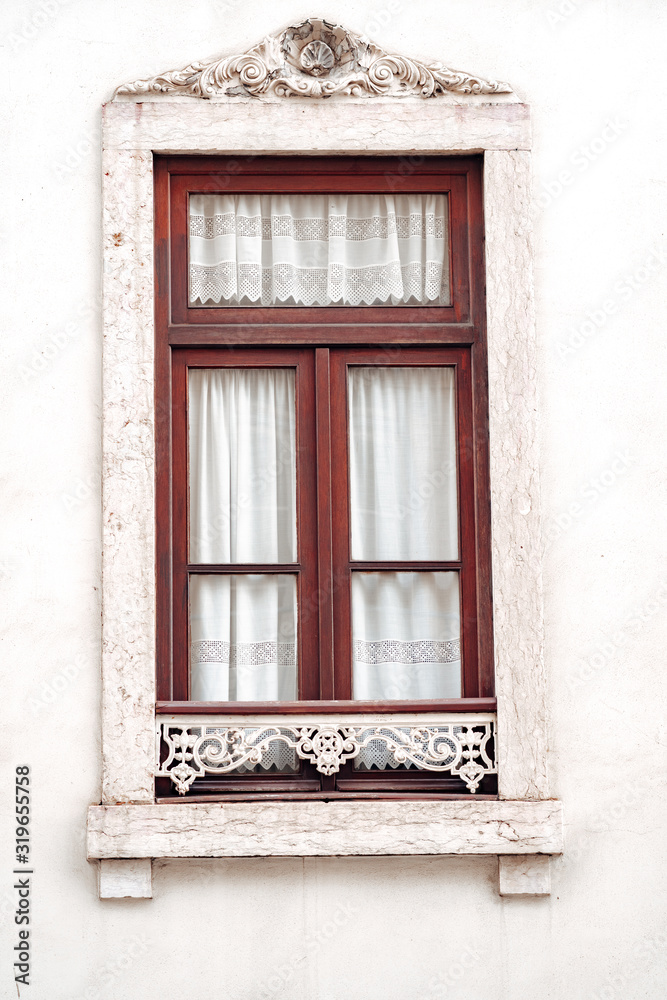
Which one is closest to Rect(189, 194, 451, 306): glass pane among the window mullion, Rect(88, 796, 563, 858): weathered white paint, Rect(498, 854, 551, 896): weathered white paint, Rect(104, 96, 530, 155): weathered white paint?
Rect(104, 96, 530, 155): weathered white paint

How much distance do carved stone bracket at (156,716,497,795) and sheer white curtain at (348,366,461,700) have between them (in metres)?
0.21

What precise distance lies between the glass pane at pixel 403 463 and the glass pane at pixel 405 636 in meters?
0.12

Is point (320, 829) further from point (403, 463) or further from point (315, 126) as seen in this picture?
point (315, 126)

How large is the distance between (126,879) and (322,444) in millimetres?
1914

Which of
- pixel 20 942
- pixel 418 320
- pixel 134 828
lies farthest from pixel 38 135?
pixel 20 942

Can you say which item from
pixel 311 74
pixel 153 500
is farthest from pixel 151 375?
pixel 311 74

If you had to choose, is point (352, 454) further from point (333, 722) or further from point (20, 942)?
point (20, 942)

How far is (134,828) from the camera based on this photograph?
4.31 meters

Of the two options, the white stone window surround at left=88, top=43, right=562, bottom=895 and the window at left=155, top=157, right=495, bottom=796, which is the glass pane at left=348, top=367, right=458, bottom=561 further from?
the white stone window surround at left=88, top=43, right=562, bottom=895

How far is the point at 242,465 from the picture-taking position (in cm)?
474

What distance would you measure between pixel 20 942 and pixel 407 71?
390cm

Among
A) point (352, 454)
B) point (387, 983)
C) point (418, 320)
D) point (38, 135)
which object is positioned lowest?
point (387, 983)

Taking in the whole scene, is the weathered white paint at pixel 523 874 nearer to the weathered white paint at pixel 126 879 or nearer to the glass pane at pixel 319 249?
the weathered white paint at pixel 126 879

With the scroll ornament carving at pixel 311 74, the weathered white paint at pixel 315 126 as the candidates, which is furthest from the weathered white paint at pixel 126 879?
the scroll ornament carving at pixel 311 74
